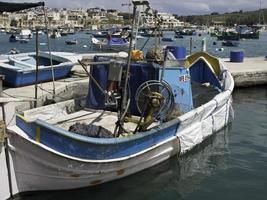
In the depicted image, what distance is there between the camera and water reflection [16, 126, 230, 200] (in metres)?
9.12

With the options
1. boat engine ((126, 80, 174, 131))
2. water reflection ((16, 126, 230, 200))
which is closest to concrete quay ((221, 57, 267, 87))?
water reflection ((16, 126, 230, 200))

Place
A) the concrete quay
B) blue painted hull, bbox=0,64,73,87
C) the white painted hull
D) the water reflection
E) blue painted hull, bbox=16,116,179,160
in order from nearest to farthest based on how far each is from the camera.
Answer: blue painted hull, bbox=16,116,179,160 < the white painted hull < the water reflection < blue painted hull, bbox=0,64,73,87 < the concrete quay

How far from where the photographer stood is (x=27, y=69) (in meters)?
17.5

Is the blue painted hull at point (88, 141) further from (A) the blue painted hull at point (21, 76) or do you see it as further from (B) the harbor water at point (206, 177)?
(A) the blue painted hull at point (21, 76)

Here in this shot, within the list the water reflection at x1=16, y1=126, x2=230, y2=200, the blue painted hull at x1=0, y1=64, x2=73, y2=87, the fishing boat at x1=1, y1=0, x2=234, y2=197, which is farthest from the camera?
the blue painted hull at x1=0, y1=64, x2=73, y2=87

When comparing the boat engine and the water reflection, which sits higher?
the boat engine

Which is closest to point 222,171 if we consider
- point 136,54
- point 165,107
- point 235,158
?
point 235,158

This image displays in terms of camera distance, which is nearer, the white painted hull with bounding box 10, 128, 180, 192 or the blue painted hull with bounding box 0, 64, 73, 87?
the white painted hull with bounding box 10, 128, 180, 192

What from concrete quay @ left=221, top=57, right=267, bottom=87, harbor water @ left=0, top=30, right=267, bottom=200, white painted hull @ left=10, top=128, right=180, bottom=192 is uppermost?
concrete quay @ left=221, top=57, right=267, bottom=87

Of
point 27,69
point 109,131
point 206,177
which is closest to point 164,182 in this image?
point 206,177

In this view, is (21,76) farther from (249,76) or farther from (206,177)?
(249,76)

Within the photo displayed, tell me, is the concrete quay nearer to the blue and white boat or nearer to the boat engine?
the blue and white boat

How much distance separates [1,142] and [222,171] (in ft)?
18.1

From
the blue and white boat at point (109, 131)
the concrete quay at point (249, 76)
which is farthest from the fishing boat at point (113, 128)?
the concrete quay at point (249, 76)
